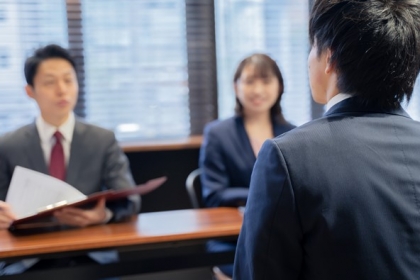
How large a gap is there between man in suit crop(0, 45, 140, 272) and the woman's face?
Result: 747 millimetres

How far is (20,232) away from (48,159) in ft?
1.50

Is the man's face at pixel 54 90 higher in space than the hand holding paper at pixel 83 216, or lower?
higher

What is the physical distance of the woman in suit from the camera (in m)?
2.51

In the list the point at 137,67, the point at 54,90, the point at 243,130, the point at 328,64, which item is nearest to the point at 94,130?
the point at 54,90

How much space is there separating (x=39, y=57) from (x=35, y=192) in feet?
2.39

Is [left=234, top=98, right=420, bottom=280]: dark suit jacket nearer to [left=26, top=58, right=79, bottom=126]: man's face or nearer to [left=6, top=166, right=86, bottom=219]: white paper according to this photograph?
[left=6, top=166, right=86, bottom=219]: white paper

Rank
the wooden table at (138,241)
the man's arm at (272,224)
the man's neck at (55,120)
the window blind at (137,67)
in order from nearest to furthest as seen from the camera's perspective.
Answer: the man's arm at (272,224), the wooden table at (138,241), the man's neck at (55,120), the window blind at (137,67)

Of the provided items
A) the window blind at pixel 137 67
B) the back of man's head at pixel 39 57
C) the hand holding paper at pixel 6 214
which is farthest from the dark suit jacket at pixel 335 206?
the window blind at pixel 137 67

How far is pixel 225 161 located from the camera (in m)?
2.56

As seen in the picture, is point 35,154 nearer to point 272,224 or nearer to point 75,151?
point 75,151

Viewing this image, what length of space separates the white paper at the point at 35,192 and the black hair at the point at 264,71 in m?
1.16

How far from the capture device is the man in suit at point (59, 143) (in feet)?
7.30

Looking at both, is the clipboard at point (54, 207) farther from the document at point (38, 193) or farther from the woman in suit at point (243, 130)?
the woman in suit at point (243, 130)

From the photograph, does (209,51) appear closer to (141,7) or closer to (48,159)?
(141,7)
